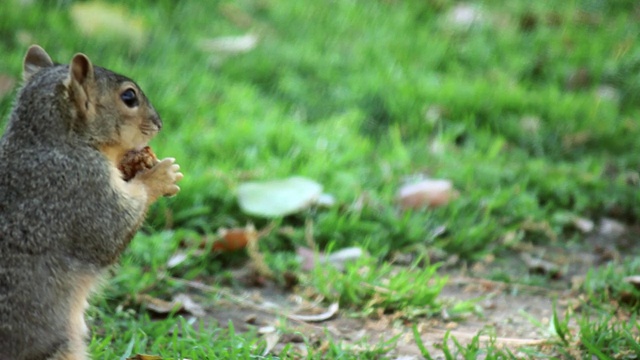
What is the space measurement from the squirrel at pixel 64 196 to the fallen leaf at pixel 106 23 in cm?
201

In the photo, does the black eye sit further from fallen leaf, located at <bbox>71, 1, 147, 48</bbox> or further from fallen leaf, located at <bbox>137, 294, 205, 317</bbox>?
fallen leaf, located at <bbox>71, 1, 147, 48</bbox>

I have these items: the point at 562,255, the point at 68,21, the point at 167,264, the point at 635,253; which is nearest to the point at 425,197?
the point at 562,255

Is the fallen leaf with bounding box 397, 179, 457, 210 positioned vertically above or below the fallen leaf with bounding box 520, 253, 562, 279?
below

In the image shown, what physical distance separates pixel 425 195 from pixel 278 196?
1.96ft

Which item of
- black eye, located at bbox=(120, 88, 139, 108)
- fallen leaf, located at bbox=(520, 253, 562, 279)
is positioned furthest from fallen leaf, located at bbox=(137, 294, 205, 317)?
fallen leaf, located at bbox=(520, 253, 562, 279)

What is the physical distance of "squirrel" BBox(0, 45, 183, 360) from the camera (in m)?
2.26

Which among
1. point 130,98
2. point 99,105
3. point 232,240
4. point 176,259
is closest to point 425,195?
point 232,240

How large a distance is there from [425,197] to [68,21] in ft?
6.70

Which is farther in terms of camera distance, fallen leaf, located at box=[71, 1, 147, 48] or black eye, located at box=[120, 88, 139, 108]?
fallen leaf, located at box=[71, 1, 147, 48]

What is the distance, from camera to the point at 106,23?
4.73 m

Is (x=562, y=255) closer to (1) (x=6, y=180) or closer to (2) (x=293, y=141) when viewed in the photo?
(2) (x=293, y=141)

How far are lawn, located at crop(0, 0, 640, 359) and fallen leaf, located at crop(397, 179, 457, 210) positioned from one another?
0.04m

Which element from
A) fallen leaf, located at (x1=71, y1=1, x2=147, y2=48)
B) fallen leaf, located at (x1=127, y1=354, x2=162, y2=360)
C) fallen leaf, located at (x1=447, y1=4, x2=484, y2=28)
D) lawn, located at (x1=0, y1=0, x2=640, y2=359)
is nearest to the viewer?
fallen leaf, located at (x1=127, y1=354, x2=162, y2=360)

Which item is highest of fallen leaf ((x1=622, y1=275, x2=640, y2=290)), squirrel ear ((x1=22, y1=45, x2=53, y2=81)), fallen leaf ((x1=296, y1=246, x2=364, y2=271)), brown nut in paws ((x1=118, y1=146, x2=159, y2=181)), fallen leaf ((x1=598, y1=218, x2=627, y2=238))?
squirrel ear ((x1=22, y1=45, x2=53, y2=81))
